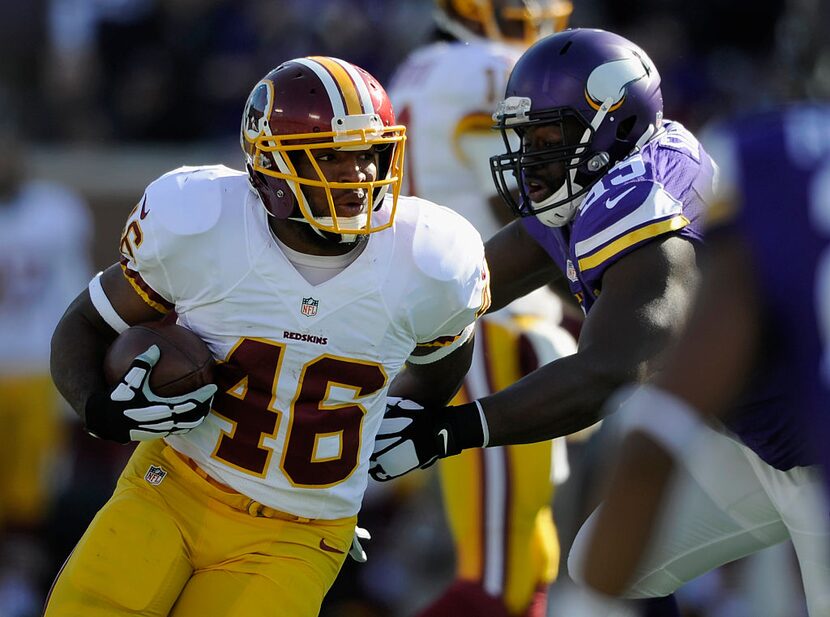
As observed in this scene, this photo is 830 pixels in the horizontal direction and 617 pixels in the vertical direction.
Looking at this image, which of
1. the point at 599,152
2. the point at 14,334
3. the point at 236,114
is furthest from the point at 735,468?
the point at 236,114

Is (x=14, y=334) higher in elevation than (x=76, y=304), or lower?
lower

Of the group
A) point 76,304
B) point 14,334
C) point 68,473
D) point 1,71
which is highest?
point 76,304

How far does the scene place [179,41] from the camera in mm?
8930

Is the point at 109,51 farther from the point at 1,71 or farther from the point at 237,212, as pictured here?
the point at 237,212

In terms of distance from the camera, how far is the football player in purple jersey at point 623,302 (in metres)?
3.17

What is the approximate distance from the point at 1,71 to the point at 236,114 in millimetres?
1548

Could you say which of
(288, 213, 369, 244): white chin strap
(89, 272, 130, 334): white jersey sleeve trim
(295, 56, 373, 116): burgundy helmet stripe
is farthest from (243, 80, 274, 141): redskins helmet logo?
(89, 272, 130, 334): white jersey sleeve trim

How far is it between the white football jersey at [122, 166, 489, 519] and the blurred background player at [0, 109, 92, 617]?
4134 mm

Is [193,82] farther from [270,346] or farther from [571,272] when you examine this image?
[270,346]

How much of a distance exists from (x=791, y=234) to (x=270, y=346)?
147cm

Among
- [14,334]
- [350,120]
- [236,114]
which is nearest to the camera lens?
[350,120]

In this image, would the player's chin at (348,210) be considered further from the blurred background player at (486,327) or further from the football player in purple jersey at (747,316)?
the blurred background player at (486,327)

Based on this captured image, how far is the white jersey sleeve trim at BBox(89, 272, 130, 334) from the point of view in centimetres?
327

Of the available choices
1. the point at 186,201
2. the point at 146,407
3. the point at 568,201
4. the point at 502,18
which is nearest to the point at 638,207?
the point at 568,201
